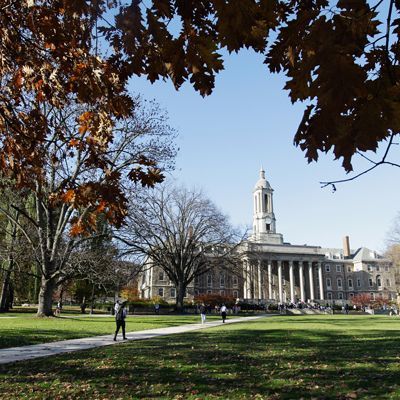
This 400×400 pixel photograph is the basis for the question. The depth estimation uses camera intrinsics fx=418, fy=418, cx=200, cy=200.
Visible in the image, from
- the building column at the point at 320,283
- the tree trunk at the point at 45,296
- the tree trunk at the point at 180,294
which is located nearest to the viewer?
the tree trunk at the point at 45,296

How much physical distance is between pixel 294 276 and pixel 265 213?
61.8 feet

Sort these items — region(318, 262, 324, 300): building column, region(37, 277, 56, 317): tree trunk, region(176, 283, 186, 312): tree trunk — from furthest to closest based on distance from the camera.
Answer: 1. region(318, 262, 324, 300): building column
2. region(176, 283, 186, 312): tree trunk
3. region(37, 277, 56, 317): tree trunk

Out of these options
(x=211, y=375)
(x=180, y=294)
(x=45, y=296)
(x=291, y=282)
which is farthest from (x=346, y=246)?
(x=211, y=375)

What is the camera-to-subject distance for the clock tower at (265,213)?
372 ft

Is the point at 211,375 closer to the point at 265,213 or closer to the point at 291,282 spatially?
the point at 291,282

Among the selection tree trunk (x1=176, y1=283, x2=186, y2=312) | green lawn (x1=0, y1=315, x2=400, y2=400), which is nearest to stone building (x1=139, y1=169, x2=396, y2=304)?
tree trunk (x1=176, y1=283, x2=186, y2=312)

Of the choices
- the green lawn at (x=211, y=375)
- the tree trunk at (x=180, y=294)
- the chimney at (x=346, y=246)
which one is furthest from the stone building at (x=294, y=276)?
the green lawn at (x=211, y=375)

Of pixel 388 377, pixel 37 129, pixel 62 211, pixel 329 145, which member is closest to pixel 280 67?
pixel 329 145

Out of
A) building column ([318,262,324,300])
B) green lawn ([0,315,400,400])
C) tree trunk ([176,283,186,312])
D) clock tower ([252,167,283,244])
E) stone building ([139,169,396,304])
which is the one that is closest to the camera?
green lawn ([0,315,400,400])

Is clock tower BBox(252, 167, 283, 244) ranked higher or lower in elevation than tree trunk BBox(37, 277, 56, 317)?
higher

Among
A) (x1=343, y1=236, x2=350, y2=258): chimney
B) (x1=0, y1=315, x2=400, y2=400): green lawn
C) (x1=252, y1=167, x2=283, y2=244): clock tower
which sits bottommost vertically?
(x1=0, y1=315, x2=400, y2=400): green lawn

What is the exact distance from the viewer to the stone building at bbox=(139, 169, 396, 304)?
9794cm

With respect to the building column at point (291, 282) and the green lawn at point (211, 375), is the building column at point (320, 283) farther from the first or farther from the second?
the green lawn at point (211, 375)

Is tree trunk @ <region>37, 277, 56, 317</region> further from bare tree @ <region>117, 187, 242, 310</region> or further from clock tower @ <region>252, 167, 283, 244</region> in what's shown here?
clock tower @ <region>252, 167, 283, 244</region>
